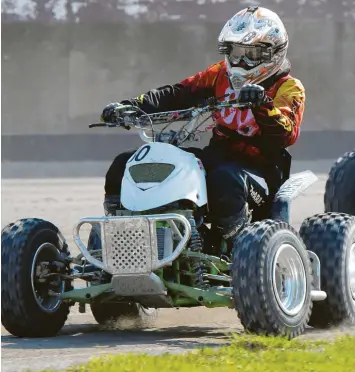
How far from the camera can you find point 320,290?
891cm

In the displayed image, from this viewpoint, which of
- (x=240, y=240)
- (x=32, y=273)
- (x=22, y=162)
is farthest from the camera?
(x=22, y=162)

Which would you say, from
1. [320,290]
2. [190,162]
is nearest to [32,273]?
[190,162]

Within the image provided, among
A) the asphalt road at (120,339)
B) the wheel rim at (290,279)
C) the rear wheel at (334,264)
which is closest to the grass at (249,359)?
the asphalt road at (120,339)

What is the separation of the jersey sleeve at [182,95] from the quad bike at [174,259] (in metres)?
0.39

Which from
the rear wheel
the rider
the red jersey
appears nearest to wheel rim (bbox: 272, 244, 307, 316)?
the rear wheel

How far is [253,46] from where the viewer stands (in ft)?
30.3

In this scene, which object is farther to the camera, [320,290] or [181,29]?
[181,29]

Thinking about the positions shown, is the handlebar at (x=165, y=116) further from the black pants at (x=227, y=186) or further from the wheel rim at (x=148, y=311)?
the wheel rim at (x=148, y=311)

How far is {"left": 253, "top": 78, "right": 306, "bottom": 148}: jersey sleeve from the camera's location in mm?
8734

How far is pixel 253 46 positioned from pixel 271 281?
5.84 feet

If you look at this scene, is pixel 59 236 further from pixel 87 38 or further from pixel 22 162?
pixel 87 38

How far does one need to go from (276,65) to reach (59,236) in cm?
174

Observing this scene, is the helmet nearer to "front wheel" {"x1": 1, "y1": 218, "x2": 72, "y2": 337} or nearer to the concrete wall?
"front wheel" {"x1": 1, "y1": 218, "x2": 72, "y2": 337}

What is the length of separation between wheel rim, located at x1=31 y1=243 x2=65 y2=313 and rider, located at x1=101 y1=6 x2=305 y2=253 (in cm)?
45
